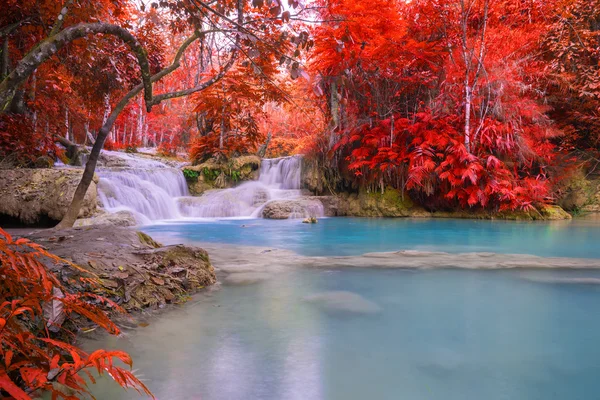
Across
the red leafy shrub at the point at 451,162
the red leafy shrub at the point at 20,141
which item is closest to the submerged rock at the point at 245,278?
the red leafy shrub at the point at 20,141

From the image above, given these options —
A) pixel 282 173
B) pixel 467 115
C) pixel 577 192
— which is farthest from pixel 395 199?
pixel 577 192

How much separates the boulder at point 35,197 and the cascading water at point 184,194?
66.5 inches

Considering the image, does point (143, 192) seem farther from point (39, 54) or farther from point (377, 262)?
point (39, 54)

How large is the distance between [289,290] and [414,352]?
1598mm

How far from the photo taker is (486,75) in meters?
10.6

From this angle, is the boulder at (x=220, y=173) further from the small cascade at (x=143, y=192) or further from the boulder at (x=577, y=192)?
the boulder at (x=577, y=192)

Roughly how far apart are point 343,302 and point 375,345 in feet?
3.00

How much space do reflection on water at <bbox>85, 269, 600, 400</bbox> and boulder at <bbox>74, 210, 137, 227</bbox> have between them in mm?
5215

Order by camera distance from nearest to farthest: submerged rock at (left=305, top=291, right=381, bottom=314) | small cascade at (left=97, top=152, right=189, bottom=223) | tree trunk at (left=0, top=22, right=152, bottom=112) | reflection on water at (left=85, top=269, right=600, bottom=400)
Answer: reflection on water at (left=85, top=269, right=600, bottom=400) → tree trunk at (left=0, top=22, right=152, bottom=112) → submerged rock at (left=305, top=291, right=381, bottom=314) → small cascade at (left=97, top=152, right=189, bottom=223)

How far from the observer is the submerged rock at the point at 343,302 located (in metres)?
3.25

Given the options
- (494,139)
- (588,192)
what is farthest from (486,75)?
(588,192)

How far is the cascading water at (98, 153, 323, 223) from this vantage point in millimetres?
10766

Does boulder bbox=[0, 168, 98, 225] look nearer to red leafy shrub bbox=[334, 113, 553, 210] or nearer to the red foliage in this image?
the red foliage

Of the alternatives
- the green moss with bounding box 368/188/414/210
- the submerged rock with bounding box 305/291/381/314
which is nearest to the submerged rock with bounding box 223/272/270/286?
the submerged rock with bounding box 305/291/381/314
